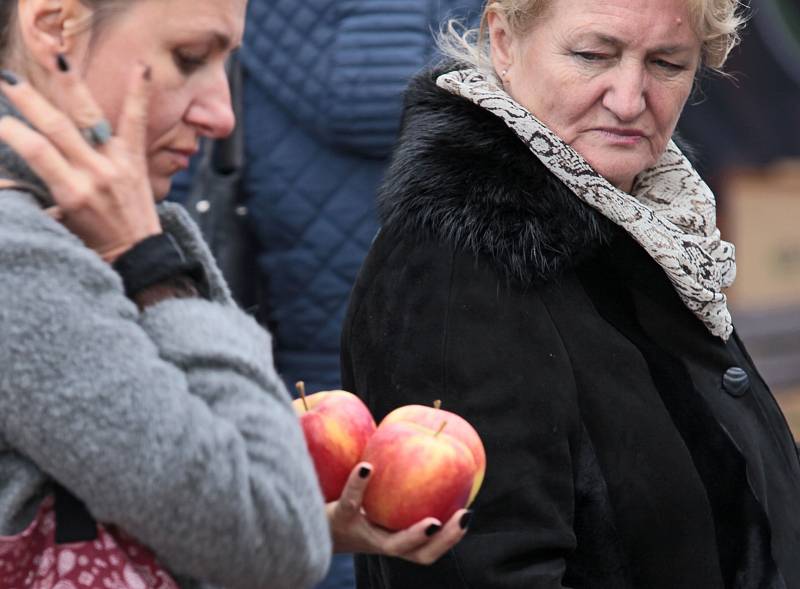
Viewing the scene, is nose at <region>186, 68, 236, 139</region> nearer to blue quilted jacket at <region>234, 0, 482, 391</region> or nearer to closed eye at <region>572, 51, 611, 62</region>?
closed eye at <region>572, 51, 611, 62</region>

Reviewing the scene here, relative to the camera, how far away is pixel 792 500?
231cm

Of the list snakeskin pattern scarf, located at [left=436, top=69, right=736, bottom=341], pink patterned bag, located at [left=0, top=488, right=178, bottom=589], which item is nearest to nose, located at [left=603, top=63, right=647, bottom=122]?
snakeskin pattern scarf, located at [left=436, top=69, right=736, bottom=341]

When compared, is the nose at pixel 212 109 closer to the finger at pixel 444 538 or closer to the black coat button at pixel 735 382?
the finger at pixel 444 538

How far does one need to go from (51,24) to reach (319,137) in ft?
5.82

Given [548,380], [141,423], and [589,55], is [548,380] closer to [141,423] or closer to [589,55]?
[589,55]

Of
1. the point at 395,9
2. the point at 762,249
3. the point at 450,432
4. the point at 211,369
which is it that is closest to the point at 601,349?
the point at 450,432

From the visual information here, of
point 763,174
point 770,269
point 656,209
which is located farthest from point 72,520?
point 770,269

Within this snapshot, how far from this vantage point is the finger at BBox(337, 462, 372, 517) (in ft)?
5.16

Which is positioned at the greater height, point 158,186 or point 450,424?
point 158,186

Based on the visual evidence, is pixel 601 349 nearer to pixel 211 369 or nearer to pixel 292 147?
pixel 211 369

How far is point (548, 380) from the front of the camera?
80.7 inches

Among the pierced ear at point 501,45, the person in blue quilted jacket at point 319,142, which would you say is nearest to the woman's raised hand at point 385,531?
the pierced ear at point 501,45

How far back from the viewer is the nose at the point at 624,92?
7.40 ft

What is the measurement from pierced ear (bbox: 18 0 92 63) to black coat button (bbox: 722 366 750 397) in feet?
4.06
